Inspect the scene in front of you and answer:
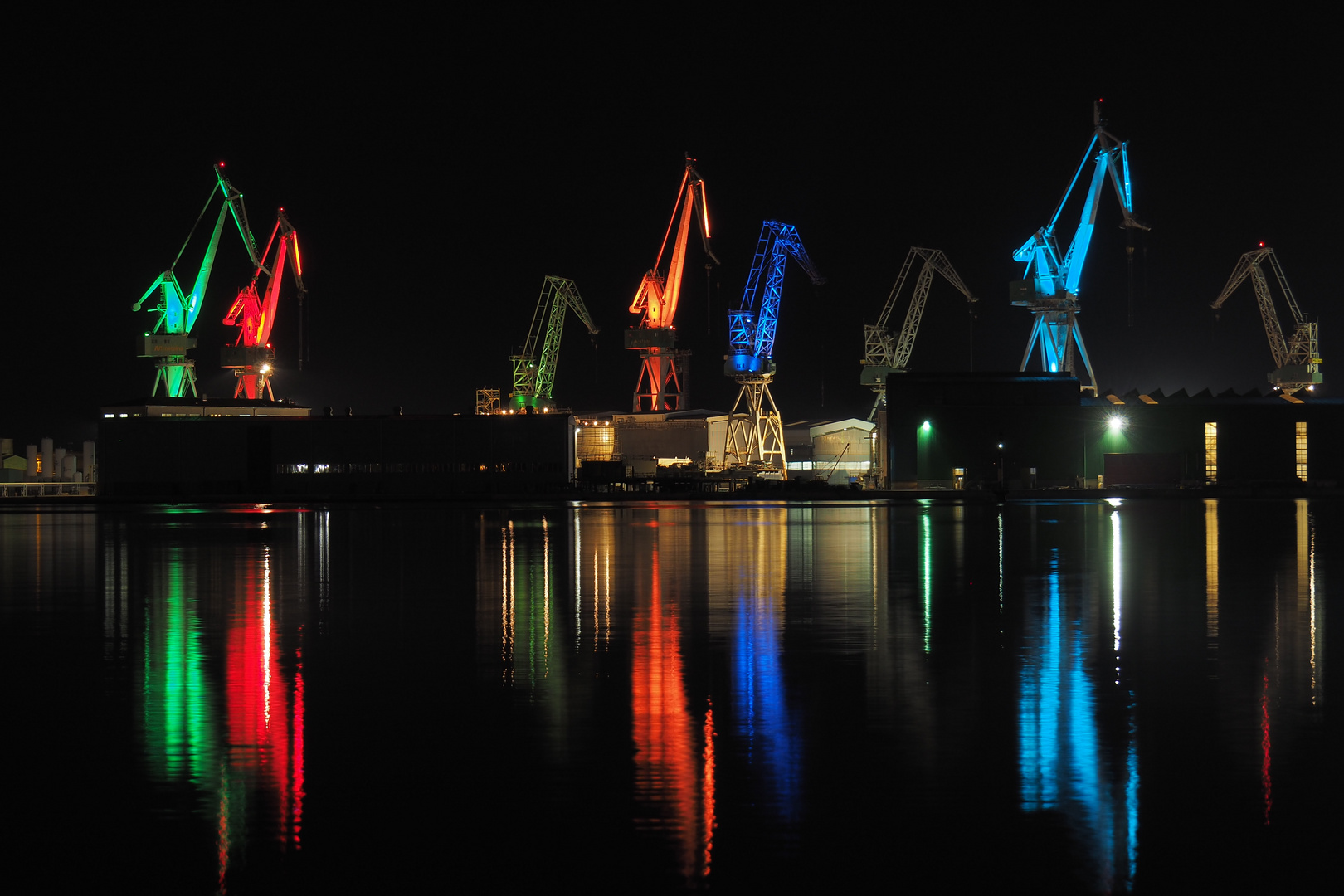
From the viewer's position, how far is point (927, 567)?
21.7 m

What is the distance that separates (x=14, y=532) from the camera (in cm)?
3500

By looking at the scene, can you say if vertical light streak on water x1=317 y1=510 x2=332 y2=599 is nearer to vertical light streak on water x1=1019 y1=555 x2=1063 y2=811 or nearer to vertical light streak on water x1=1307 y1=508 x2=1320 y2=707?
vertical light streak on water x1=1019 y1=555 x2=1063 y2=811

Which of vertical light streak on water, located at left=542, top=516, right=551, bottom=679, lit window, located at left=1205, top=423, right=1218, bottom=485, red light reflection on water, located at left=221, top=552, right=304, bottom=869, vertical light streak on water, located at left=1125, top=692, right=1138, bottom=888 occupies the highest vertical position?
lit window, located at left=1205, top=423, right=1218, bottom=485

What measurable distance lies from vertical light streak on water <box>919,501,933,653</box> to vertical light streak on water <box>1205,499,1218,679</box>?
→ 3163mm

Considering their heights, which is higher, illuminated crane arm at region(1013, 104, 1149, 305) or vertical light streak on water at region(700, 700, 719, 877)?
illuminated crane arm at region(1013, 104, 1149, 305)

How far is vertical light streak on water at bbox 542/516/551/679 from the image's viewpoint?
1176 centimetres

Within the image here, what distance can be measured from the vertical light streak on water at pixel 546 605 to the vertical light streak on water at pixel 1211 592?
6.80 m

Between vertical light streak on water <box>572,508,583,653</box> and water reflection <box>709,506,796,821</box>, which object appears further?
vertical light streak on water <box>572,508,583,653</box>

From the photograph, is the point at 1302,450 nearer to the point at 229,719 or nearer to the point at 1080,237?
the point at 1080,237

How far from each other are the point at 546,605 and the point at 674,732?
7.82 meters

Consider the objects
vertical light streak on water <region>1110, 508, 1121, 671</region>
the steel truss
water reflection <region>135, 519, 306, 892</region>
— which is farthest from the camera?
the steel truss

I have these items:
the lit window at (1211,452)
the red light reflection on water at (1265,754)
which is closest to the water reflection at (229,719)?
the red light reflection on water at (1265,754)

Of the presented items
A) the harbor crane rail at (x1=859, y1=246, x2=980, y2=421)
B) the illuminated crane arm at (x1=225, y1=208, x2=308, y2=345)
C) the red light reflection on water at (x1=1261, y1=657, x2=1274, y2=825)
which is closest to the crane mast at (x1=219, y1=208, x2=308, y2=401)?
the illuminated crane arm at (x1=225, y1=208, x2=308, y2=345)

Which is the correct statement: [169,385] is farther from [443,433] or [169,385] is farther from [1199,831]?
[1199,831]
